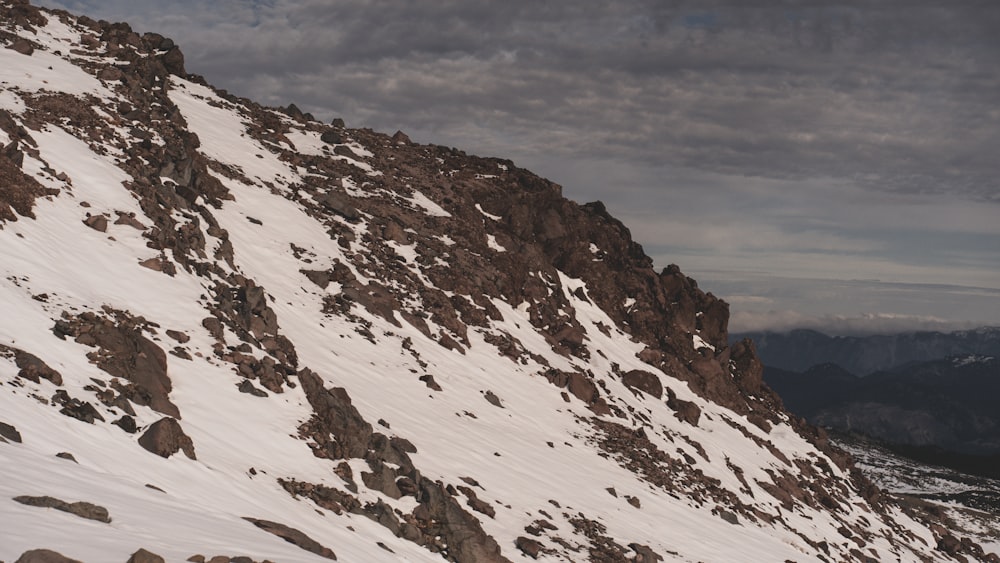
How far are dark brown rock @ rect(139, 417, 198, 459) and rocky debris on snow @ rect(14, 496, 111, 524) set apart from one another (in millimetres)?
5201

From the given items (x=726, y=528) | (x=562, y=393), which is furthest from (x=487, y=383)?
(x=726, y=528)

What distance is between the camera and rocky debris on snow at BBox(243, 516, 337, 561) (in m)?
15.7

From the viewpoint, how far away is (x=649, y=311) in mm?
62188

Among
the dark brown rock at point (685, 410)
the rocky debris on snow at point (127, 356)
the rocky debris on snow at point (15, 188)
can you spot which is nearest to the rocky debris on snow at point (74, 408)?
the rocky debris on snow at point (127, 356)

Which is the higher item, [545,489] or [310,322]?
[310,322]

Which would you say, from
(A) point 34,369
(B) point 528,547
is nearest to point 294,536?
(A) point 34,369

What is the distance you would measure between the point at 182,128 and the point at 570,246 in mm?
29468

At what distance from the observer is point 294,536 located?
15.9 meters

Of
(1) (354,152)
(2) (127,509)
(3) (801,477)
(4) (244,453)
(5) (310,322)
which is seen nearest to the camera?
(2) (127,509)

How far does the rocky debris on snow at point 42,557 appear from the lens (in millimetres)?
10195

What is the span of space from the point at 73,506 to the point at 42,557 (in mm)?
2303

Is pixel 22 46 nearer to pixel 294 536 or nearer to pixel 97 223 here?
pixel 97 223

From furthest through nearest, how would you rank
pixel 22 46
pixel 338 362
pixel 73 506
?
pixel 22 46 < pixel 338 362 < pixel 73 506

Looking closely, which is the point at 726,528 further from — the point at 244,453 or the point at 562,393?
the point at 244,453
